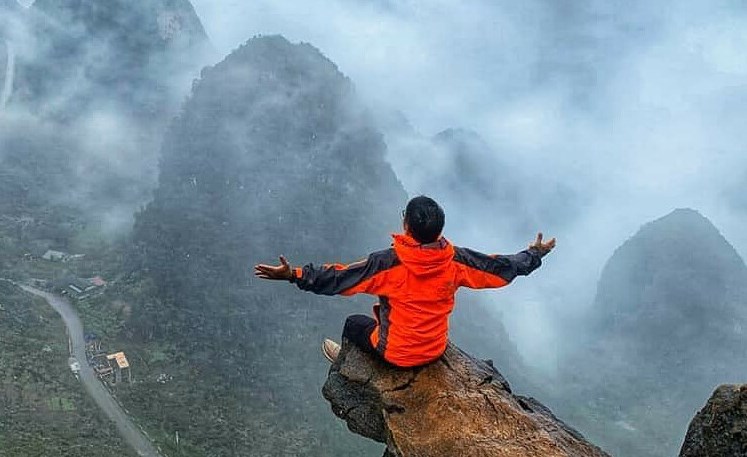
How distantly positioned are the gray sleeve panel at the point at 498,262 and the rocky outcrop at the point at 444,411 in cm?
108

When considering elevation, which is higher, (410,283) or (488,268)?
(488,268)

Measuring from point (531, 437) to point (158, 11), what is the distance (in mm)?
91372

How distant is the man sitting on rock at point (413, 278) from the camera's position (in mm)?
6055

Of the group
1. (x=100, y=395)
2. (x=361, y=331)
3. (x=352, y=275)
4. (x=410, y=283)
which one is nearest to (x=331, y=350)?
(x=361, y=331)

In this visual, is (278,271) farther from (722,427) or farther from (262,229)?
(262,229)

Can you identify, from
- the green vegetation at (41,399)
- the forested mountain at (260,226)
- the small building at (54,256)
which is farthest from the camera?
the small building at (54,256)

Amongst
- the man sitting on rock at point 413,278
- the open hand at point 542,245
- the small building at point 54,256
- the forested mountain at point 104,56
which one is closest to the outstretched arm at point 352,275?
the man sitting on rock at point 413,278

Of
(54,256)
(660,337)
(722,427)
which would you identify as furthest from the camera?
(660,337)

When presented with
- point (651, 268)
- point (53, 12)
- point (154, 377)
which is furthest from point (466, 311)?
point (53, 12)

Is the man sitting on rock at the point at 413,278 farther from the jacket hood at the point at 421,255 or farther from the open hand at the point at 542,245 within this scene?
the open hand at the point at 542,245

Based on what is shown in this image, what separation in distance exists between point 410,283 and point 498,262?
102 cm

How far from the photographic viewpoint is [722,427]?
5258 mm

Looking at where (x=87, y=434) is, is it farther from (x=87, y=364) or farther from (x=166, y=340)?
(x=166, y=340)

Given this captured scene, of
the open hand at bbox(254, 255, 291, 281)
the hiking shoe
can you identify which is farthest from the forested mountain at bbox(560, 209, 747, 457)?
the open hand at bbox(254, 255, 291, 281)
